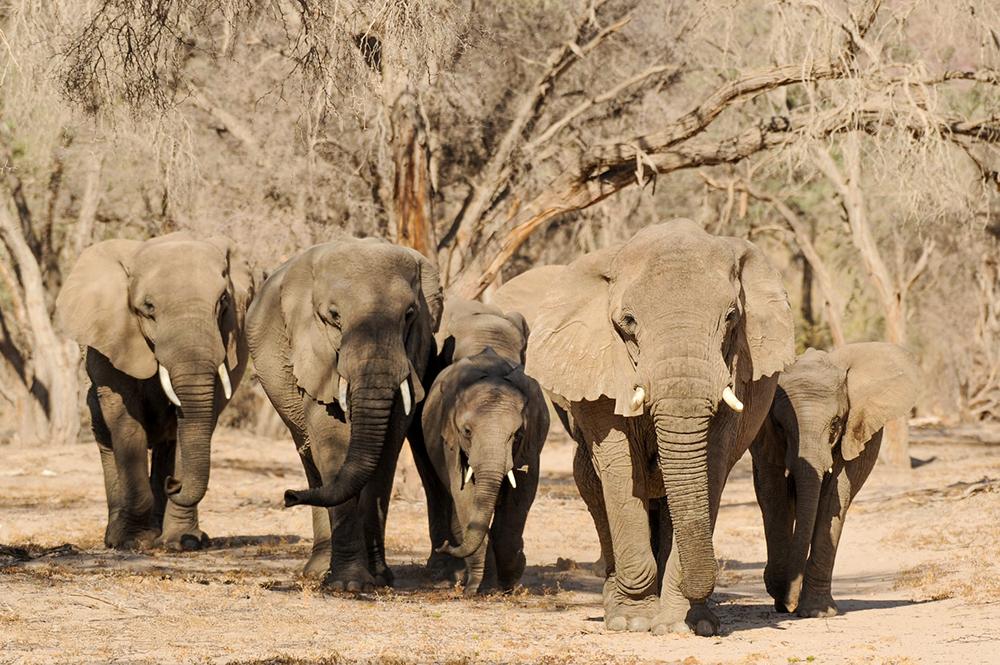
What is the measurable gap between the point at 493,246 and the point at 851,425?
23.3 feet

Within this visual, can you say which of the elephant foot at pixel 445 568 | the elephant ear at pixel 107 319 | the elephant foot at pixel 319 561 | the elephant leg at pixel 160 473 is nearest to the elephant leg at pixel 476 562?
the elephant foot at pixel 445 568

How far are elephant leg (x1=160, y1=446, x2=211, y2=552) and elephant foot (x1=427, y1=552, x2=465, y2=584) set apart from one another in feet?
6.89

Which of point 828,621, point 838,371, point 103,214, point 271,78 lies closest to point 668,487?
point 828,621

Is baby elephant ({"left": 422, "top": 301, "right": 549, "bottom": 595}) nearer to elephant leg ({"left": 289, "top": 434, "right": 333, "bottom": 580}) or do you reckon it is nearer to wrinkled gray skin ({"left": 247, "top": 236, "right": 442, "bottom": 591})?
wrinkled gray skin ({"left": 247, "top": 236, "right": 442, "bottom": 591})

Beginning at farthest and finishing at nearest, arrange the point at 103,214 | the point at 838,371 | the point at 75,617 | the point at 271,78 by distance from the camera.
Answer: the point at 103,214, the point at 271,78, the point at 838,371, the point at 75,617

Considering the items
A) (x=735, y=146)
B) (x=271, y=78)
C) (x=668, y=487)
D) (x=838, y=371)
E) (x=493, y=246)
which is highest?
(x=271, y=78)

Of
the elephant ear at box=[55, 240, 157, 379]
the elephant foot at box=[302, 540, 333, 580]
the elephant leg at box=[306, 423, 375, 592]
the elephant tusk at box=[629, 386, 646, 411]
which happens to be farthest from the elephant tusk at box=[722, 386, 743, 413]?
the elephant ear at box=[55, 240, 157, 379]

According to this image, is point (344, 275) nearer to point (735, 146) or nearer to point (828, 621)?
point (828, 621)

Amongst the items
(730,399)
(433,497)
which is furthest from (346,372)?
(730,399)

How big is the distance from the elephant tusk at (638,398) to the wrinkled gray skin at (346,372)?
2614 mm

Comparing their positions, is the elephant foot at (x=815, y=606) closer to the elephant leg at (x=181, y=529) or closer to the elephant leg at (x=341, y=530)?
the elephant leg at (x=341, y=530)

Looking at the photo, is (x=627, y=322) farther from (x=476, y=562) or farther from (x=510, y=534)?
(x=510, y=534)

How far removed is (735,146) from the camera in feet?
52.6

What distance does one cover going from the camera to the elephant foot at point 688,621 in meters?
7.80
